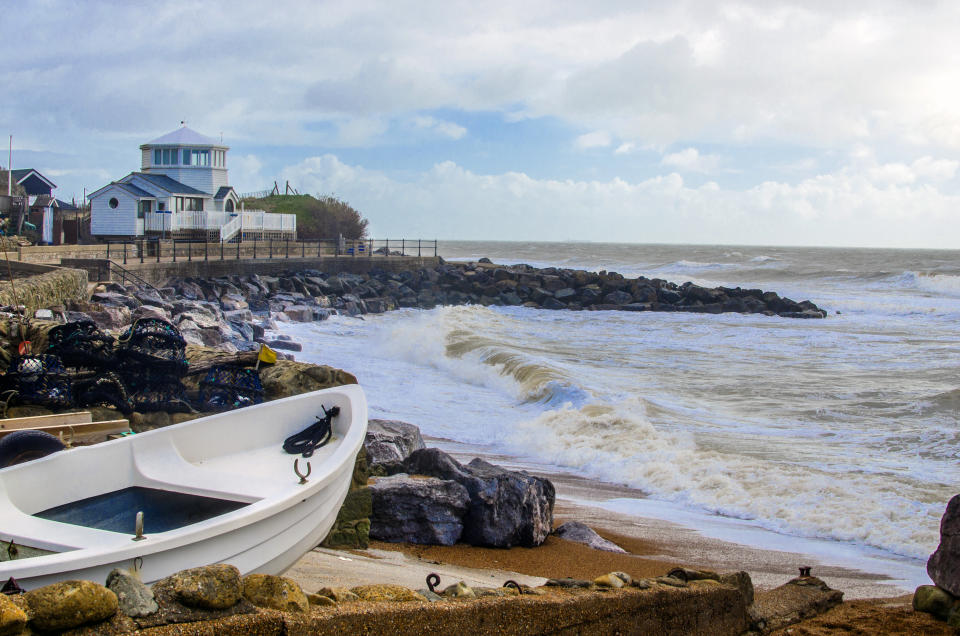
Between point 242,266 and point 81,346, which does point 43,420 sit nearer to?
point 81,346

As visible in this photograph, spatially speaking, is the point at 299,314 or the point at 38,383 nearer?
the point at 38,383

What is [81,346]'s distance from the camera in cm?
775

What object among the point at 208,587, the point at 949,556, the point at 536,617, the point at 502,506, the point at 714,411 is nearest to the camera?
the point at 208,587

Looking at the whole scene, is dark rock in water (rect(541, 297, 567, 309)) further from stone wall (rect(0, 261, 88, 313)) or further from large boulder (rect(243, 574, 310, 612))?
large boulder (rect(243, 574, 310, 612))

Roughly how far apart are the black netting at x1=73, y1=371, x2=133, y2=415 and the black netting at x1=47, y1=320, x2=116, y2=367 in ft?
0.94

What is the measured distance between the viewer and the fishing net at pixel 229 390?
7.40 m

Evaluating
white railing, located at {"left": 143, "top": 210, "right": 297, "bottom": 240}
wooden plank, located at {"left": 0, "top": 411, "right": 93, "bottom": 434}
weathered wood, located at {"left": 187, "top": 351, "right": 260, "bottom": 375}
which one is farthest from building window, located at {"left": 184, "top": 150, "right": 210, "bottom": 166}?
wooden plank, located at {"left": 0, "top": 411, "right": 93, "bottom": 434}

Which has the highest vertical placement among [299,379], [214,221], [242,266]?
[214,221]

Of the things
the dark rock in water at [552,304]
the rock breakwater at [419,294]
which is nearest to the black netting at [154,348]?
the rock breakwater at [419,294]

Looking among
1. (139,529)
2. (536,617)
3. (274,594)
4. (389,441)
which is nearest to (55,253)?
(389,441)

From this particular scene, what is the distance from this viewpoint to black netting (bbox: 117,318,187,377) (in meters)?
7.44

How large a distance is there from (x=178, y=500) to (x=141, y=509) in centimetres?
19

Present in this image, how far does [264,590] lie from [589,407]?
31.8 feet

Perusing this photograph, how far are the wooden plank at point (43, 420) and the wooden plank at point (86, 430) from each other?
0.16 ft
